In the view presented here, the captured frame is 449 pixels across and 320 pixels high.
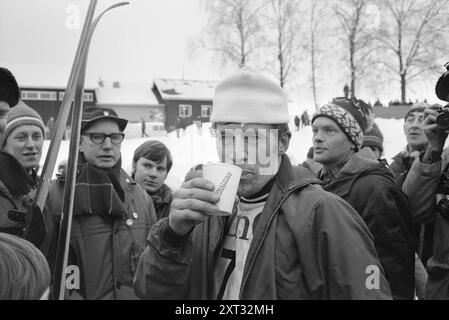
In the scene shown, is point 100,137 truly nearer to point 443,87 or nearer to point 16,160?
point 16,160

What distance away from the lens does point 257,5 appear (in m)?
2.93

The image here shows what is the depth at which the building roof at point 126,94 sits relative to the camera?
103ft

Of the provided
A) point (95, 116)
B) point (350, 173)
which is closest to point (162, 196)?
point (95, 116)

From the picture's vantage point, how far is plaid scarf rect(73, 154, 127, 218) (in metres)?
2.02

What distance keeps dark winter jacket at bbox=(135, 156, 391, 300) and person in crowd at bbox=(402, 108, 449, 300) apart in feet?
2.66

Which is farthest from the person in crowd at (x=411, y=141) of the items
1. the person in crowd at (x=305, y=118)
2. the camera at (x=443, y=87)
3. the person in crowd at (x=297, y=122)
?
the person in crowd at (x=305, y=118)

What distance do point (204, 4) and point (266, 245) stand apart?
154cm

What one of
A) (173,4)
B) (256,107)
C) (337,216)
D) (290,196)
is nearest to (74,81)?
(256,107)

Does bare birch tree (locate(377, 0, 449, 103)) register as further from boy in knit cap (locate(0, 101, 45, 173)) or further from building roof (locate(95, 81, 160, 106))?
building roof (locate(95, 81, 160, 106))

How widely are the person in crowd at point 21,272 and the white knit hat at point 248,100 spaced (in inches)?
26.7

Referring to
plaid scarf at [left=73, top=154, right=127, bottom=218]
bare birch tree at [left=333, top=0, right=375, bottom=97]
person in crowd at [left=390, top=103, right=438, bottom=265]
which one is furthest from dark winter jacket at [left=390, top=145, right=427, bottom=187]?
plaid scarf at [left=73, top=154, right=127, bottom=218]

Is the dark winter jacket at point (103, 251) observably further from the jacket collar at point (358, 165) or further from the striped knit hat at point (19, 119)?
the jacket collar at point (358, 165)
